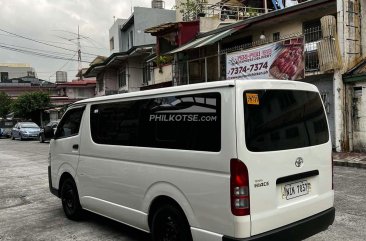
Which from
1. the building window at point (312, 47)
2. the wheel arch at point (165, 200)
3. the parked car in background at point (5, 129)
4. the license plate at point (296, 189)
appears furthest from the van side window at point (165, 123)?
the parked car in background at point (5, 129)

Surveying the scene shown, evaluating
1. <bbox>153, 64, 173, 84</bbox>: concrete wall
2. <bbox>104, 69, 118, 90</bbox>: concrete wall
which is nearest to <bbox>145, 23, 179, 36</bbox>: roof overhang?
<bbox>153, 64, 173, 84</bbox>: concrete wall

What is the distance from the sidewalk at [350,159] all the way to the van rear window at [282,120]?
772cm

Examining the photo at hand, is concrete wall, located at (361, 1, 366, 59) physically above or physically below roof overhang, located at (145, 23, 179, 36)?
below

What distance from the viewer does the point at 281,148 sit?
390 centimetres

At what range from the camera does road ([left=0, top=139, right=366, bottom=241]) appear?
18.0ft

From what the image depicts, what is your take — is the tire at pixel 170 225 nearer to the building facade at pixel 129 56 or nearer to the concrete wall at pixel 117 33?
the building facade at pixel 129 56

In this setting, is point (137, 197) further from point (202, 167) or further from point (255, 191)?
point (255, 191)

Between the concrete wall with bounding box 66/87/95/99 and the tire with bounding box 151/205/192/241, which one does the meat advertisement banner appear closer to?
the tire with bounding box 151/205/192/241

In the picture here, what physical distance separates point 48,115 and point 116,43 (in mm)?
11070

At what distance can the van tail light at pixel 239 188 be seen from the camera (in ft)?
11.7

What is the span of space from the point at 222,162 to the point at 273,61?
1268 cm

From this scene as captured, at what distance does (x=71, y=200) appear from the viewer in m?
6.51

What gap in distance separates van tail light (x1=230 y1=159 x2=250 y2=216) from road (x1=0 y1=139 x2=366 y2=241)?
2014 millimetres

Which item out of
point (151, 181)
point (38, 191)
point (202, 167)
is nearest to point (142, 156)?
point (151, 181)
